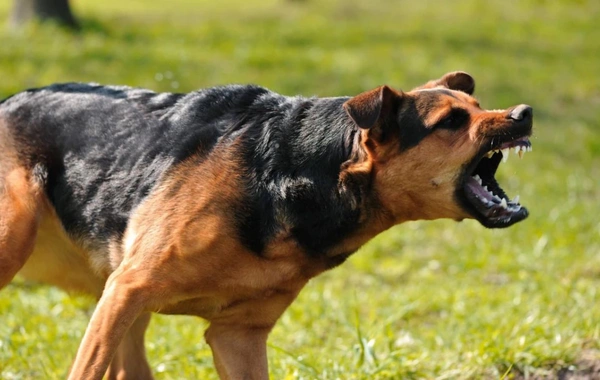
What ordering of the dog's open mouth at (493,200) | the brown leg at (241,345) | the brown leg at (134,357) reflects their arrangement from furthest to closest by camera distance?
the brown leg at (134,357)
the brown leg at (241,345)
the dog's open mouth at (493,200)

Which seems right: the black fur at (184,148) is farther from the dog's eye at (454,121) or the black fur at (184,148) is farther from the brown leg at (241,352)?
the brown leg at (241,352)

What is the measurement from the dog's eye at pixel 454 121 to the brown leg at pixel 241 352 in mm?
1538

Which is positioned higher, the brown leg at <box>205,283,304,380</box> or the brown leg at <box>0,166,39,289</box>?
the brown leg at <box>0,166,39,289</box>

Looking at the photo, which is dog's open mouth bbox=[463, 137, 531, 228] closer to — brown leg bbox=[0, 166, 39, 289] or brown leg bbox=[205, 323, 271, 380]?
brown leg bbox=[205, 323, 271, 380]

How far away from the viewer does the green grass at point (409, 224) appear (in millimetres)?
6094

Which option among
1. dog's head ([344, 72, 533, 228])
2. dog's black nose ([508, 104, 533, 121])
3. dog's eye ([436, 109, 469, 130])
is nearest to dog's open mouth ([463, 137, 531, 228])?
dog's head ([344, 72, 533, 228])

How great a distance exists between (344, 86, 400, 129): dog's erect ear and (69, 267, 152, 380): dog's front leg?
1.39 meters

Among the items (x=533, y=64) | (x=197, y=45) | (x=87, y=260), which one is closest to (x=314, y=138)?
(x=87, y=260)

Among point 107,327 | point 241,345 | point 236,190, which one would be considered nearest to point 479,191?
point 236,190

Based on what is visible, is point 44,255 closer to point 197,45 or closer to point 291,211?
point 291,211

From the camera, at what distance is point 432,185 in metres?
4.79

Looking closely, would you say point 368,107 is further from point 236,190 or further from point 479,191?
point 236,190

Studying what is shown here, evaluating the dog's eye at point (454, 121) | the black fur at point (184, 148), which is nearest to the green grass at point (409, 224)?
the black fur at point (184, 148)

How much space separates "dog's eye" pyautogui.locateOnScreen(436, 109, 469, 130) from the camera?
483cm
